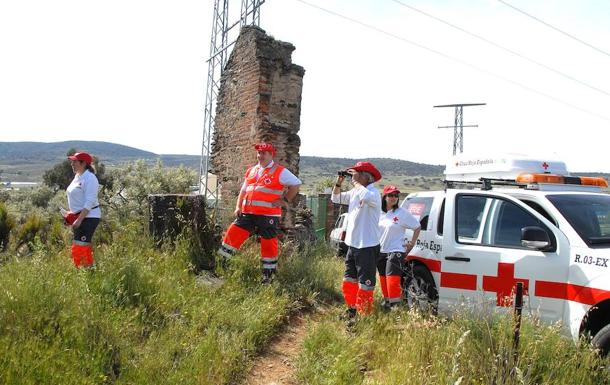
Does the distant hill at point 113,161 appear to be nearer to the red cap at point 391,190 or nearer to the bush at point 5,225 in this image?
the bush at point 5,225

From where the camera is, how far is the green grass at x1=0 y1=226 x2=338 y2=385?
125 inches

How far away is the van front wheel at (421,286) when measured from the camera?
561cm

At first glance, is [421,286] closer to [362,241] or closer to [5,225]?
[362,241]

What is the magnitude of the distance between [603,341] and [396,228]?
8.79ft

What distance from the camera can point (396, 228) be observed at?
6020 mm

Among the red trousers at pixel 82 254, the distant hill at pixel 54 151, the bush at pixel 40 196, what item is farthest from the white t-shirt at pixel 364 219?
the distant hill at pixel 54 151

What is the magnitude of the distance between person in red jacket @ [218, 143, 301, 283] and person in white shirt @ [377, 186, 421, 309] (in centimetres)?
128

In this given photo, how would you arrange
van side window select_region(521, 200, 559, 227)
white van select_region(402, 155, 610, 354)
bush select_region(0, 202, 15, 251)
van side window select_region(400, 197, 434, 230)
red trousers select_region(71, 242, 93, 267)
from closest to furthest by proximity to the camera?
white van select_region(402, 155, 610, 354) < van side window select_region(521, 200, 559, 227) < red trousers select_region(71, 242, 93, 267) < van side window select_region(400, 197, 434, 230) < bush select_region(0, 202, 15, 251)

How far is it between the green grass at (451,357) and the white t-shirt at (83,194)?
3198 millimetres

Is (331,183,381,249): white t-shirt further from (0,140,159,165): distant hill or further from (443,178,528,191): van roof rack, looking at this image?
(0,140,159,165): distant hill

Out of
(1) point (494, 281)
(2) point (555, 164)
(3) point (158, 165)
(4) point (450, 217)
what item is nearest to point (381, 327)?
(1) point (494, 281)

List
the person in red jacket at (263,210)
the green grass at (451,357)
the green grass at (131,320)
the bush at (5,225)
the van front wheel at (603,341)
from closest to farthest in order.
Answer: the green grass at (131,320)
the green grass at (451,357)
the van front wheel at (603,341)
the person in red jacket at (263,210)
the bush at (5,225)

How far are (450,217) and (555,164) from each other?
4.71ft

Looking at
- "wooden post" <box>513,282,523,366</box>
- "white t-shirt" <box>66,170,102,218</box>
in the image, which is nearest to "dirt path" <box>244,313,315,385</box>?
"wooden post" <box>513,282,523,366</box>
